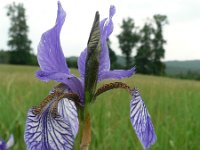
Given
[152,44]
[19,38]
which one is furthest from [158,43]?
[19,38]

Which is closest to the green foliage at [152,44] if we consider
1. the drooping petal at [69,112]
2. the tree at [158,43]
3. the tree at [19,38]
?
the tree at [158,43]

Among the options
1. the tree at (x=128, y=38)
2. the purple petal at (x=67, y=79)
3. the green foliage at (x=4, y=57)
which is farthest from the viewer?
the tree at (x=128, y=38)

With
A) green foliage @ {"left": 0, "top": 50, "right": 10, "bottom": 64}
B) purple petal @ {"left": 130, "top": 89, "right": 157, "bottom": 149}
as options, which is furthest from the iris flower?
green foliage @ {"left": 0, "top": 50, "right": 10, "bottom": 64}

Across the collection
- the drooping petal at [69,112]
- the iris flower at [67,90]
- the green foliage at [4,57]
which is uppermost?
the iris flower at [67,90]

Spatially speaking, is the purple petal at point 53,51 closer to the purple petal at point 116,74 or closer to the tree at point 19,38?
the purple petal at point 116,74

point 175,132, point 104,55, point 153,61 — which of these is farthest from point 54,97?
point 153,61

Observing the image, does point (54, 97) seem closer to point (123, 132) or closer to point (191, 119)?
point (123, 132)

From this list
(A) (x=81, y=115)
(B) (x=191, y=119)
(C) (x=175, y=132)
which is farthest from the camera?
(B) (x=191, y=119)

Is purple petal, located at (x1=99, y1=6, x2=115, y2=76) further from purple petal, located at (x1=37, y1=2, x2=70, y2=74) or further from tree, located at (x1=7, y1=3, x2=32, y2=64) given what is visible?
tree, located at (x1=7, y1=3, x2=32, y2=64)
